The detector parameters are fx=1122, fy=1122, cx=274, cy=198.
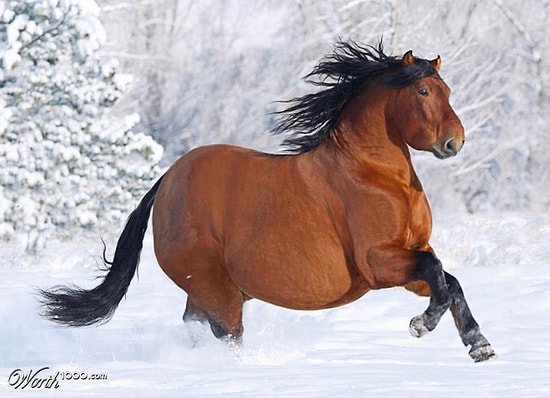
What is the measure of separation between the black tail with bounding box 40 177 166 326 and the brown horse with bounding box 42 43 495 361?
0.34m

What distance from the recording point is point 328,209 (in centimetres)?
547

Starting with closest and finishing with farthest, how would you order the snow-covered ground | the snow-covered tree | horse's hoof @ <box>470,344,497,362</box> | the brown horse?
1. the snow-covered ground
2. horse's hoof @ <box>470,344,497,362</box>
3. the brown horse
4. the snow-covered tree

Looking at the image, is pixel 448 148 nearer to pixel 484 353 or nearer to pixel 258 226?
pixel 484 353

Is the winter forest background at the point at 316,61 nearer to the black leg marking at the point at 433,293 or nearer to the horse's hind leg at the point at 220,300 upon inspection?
the horse's hind leg at the point at 220,300

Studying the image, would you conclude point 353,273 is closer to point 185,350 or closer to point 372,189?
point 372,189

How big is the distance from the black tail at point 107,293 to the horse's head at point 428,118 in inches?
66.6

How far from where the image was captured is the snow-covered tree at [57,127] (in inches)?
526

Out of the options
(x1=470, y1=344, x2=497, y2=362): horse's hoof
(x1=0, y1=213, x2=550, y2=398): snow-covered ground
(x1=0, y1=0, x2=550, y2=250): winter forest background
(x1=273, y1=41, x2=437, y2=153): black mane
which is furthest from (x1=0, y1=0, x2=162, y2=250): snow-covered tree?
(x1=470, y1=344, x2=497, y2=362): horse's hoof

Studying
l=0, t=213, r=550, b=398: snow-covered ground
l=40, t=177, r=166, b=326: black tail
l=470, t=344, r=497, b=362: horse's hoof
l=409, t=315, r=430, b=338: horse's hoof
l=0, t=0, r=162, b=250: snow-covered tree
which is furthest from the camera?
l=0, t=0, r=162, b=250: snow-covered tree

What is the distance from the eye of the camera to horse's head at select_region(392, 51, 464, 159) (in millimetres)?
5160

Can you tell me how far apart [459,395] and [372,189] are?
123 centimetres

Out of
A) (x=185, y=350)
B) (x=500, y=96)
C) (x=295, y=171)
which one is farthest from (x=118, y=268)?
(x=500, y=96)

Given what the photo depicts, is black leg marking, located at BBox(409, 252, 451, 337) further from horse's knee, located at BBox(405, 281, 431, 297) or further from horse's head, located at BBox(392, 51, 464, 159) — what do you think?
horse's head, located at BBox(392, 51, 464, 159)

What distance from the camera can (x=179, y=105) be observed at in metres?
26.3
